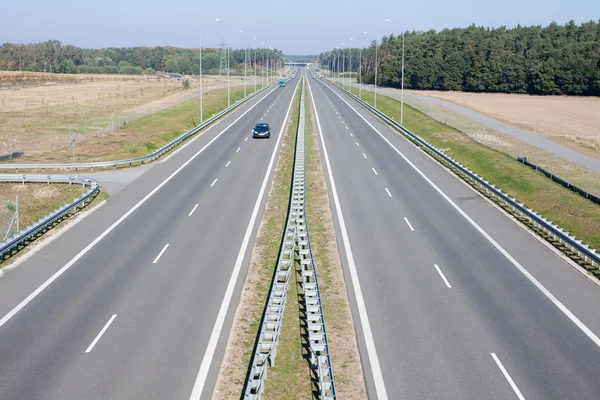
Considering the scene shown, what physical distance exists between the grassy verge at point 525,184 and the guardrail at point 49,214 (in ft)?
68.2

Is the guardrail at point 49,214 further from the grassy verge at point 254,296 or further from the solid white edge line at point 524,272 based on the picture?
the solid white edge line at point 524,272

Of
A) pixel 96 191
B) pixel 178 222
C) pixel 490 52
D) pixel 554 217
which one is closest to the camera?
pixel 178 222

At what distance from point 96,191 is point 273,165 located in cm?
1195

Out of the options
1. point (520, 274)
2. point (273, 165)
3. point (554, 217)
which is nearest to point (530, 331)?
point (520, 274)

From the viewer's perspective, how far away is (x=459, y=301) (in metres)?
18.8

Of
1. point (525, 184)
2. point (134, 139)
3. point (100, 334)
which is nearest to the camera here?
point (100, 334)

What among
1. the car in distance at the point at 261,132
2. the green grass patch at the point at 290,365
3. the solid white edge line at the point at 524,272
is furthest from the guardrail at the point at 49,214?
the car in distance at the point at 261,132

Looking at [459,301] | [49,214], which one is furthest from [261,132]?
[459,301]

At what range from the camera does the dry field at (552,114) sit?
60.2m

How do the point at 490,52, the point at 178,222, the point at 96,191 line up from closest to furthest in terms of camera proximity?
1. the point at 178,222
2. the point at 96,191
3. the point at 490,52

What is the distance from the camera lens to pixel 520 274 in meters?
21.2

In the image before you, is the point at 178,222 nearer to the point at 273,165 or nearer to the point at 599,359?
the point at 273,165

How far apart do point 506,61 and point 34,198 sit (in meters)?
111

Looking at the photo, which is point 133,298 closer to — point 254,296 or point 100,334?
point 100,334
